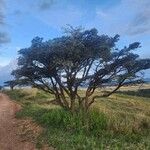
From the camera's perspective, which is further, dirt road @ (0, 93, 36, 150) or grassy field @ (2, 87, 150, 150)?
dirt road @ (0, 93, 36, 150)

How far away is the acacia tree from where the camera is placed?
70.1 ft

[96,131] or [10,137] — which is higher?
[96,131]

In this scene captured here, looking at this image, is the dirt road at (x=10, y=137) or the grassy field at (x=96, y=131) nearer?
the grassy field at (x=96, y=131)

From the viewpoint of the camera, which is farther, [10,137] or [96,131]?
[10,137]

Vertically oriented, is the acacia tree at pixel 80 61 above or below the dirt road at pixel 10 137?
above

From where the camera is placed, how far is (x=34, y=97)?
4816 centimetres

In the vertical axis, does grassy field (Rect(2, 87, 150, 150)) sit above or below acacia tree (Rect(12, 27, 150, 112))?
below

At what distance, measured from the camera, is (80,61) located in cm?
2169

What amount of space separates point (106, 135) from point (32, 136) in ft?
12.5

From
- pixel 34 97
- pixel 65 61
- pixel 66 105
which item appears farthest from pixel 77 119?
pixel 34 97

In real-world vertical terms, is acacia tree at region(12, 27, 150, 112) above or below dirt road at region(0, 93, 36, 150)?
above

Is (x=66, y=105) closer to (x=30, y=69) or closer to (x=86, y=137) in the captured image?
(x=30, y=69)

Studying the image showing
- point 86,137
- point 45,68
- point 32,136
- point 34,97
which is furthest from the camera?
point 34,97

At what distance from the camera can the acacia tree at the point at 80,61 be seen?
21.4m
